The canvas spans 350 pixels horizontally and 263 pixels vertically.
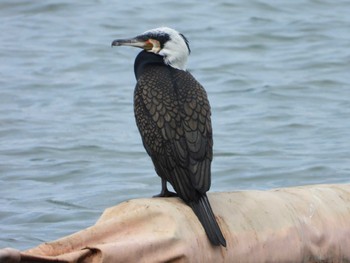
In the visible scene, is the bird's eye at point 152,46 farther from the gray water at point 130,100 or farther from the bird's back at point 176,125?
the gray water at point 130,100

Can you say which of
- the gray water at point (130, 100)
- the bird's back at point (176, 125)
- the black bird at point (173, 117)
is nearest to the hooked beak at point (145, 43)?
the black bird at point (173, 117)

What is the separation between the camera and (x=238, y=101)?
12.6 meters

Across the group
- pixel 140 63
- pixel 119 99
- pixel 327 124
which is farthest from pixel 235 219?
pixel 119 99

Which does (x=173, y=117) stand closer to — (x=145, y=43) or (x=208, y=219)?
(x=145, y=43)

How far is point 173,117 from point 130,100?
6.81 m

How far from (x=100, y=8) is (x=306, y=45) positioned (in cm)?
322

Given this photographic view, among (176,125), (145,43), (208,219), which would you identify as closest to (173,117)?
(176,125)

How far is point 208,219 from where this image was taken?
521 cm

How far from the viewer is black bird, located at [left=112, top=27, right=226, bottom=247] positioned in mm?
5559

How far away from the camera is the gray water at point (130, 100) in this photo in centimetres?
955

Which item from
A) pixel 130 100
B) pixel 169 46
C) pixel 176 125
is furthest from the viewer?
pixel 130 100

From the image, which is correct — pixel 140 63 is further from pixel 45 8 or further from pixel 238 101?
pixel 45 8

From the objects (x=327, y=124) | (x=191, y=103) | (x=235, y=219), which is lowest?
(x=327, y=124)

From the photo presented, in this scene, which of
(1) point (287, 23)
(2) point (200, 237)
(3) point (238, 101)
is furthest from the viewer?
(1) point (287, 23)
